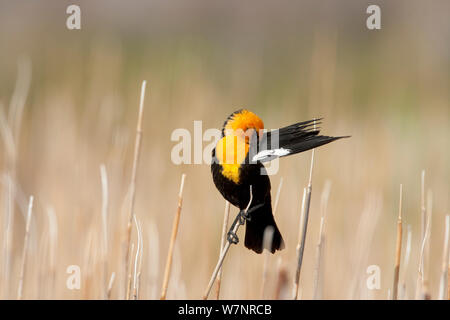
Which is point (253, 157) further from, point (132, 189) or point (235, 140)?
point (132, 189)

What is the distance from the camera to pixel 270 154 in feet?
3.76

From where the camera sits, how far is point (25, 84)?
81.5 inches

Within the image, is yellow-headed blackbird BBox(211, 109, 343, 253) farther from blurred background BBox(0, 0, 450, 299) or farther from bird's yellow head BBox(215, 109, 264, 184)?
blurred background BBox(0, 0, 450, 299)

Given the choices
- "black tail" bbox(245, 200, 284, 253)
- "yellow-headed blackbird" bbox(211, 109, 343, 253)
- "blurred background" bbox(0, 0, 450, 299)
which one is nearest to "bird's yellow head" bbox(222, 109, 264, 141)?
"yellow-headed blackbird" bbox(211, 109, 343, 253)

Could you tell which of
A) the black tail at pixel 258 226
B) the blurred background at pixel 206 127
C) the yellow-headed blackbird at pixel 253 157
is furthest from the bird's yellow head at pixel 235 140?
the blurred background at pixel 206 127

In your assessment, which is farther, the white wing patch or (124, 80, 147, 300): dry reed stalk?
(124, 80, 147, 300): dry reed stalk

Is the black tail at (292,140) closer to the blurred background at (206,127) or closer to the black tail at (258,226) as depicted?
the black tail at (258,226)

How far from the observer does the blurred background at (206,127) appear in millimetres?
2318

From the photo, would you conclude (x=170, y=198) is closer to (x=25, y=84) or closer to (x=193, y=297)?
(x=193, y=297)

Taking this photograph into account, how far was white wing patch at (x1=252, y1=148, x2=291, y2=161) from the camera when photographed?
109 centimetres

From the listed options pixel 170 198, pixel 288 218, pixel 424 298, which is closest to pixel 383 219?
pixel 288 218

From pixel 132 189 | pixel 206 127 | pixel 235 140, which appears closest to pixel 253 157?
pixel 235 140

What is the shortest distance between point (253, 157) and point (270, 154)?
0.32 ft

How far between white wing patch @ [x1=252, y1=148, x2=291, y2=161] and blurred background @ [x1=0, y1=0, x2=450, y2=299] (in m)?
0.48
